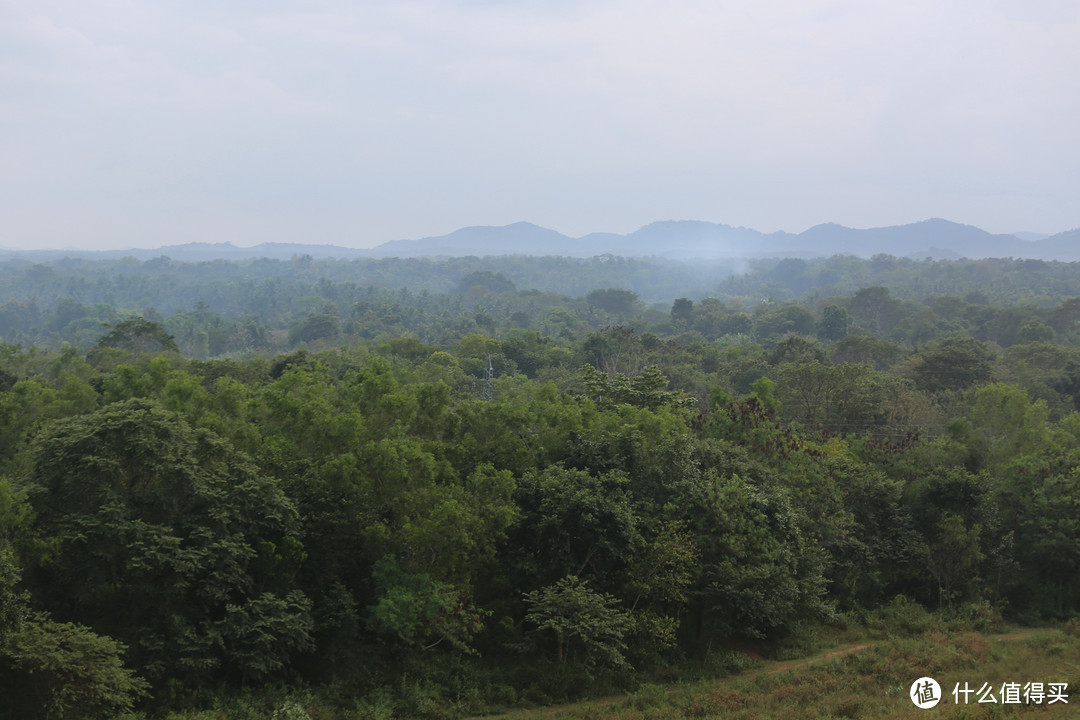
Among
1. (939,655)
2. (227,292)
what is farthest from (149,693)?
(227,292)

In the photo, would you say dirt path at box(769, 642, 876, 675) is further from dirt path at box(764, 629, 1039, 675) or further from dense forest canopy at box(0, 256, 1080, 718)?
dense forest canopy at box(0, 256, 1080, 718)

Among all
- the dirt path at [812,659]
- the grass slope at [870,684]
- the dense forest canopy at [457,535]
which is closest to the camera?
the dense forest canopy at [457,535]

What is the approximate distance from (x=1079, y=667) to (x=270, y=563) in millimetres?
14716

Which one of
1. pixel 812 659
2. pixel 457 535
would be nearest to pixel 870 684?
pixel 812 659

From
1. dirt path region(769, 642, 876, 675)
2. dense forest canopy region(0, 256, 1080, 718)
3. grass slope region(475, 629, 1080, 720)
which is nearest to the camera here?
dense forest canopy region(0, 256, 1080, 718)

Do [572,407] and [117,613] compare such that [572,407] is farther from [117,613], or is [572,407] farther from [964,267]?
[964,267]

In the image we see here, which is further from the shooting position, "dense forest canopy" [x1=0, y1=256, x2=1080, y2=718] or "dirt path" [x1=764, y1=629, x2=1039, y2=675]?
"dirt path" [x1=764, y1=629, x2=1039, y2=675]

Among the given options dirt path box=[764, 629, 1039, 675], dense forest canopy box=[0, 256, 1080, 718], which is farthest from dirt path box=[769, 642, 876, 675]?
dense forest canopy box=[0, 256, 1080, 718]

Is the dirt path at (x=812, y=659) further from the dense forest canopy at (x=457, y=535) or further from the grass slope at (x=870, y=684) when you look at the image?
the dense forest canopy at (x=457, y=535)

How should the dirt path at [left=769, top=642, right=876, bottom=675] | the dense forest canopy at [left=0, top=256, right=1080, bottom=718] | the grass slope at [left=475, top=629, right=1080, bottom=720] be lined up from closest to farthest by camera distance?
the dense forest canopy at [left=0, top=256, right=1080, bottom=718], the grass slope at [left=475, top=629, right=1080, bottom=720], the dirt path at [left=769, top=642, right=876, bottom=675]

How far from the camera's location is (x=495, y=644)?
550 inches

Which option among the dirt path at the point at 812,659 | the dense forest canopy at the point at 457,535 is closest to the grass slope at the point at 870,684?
the dirt path at the point at 812,659

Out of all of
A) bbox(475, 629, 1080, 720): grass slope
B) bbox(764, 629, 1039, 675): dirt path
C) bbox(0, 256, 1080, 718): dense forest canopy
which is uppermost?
bbox(0, 256, 1080, 718): dense forest canopy

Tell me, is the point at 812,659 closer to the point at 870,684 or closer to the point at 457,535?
the point at 870,684
